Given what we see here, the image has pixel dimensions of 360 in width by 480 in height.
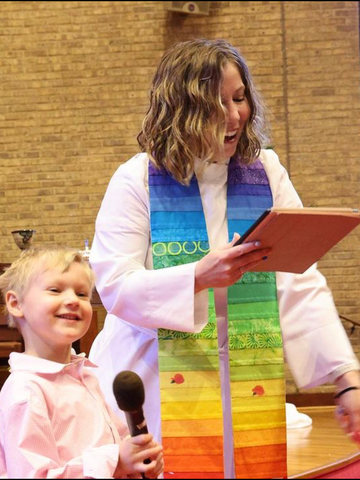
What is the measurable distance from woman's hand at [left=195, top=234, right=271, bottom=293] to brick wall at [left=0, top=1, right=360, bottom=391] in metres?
6.56

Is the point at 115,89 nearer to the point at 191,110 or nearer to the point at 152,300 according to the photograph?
the point at 191,110

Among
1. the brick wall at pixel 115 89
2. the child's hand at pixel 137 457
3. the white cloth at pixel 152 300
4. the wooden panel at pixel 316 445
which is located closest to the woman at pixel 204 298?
the white cloth at pixel 152 300

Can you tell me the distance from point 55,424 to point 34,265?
45 centimetres

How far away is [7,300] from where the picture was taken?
7.43 ft

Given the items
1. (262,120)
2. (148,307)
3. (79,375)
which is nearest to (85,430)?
(79,375)

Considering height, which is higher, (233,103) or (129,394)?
(233,103)

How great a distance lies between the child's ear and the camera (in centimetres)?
222

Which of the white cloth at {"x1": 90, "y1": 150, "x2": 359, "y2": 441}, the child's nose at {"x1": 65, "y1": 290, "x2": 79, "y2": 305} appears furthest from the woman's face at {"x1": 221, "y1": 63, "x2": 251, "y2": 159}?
the child's nose at {"x1": 65, "y1": 290, "x2": 79, "y2": 305}

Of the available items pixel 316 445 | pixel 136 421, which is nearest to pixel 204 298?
pixel 136 421

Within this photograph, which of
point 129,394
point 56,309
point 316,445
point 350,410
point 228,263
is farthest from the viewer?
point 316,445

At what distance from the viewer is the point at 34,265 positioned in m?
2.23

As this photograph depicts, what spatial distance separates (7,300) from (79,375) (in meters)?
0.29

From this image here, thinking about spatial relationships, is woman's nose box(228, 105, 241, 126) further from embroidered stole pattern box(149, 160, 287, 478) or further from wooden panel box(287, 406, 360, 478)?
wooden panel box(287, 406, 360, 478)

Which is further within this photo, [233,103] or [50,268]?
[233,103]
